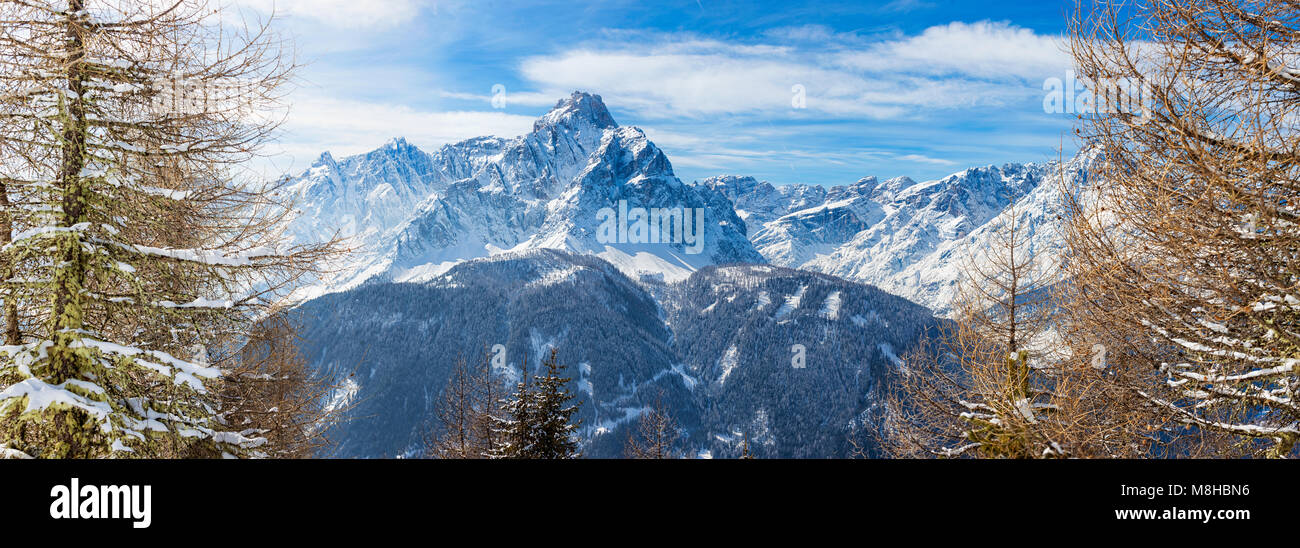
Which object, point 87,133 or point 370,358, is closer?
point 87,133

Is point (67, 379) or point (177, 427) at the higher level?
point (67, 379)

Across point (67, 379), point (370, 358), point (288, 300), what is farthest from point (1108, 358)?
point (370, 358)

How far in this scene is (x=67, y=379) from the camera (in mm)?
5840

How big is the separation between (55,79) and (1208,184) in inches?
423

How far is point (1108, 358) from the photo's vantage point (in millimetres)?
8156
